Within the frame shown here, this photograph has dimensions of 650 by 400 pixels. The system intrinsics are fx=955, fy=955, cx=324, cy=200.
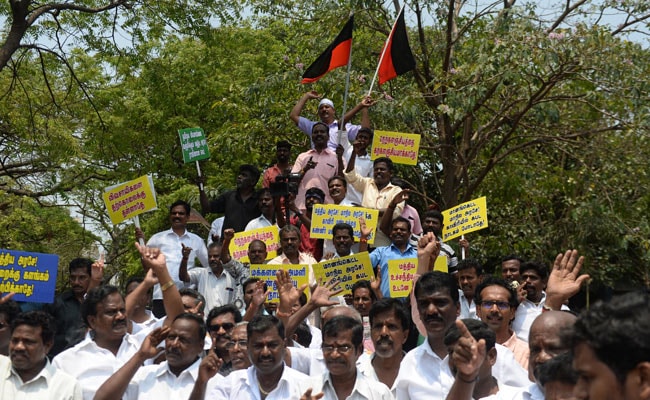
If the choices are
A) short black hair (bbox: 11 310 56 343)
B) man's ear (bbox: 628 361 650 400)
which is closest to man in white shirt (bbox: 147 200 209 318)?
short black hair (bbox: 11 310 56 343)

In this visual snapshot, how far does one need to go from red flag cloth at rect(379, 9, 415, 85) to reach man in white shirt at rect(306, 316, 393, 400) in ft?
23.8

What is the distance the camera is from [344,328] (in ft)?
18.0

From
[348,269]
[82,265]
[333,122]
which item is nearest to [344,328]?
[348,269]

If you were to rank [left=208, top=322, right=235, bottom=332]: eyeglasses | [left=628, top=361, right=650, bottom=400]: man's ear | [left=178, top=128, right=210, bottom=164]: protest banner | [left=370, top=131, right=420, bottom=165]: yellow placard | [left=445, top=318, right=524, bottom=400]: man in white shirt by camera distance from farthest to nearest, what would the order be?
1. [left=178, top=128, right=210, bottom=164]: protest banner
2. [left=370, top=131, right=420, bottom=165]: yellow placard
3. [left=208, top=322, right=235, bottom=332]: eyeglasses
4. [left=445, top=318, right=524, bottom=400]: man in white shirt
5. [left=628, top=361, right=650, bottom=400]: man's ear

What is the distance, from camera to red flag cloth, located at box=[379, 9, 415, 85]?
12352 mm

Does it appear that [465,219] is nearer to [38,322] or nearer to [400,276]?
[400,276]

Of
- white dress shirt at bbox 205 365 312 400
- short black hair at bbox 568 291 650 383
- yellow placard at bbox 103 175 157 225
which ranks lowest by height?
white dress shirt at bbox 205 365 312 400

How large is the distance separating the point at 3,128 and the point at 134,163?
2.98 meters

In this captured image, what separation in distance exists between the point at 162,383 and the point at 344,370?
3.59 feet

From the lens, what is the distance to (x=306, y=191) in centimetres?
1056

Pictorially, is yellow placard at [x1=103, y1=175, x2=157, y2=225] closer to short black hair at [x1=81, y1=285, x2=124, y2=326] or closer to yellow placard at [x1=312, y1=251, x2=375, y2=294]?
yellow placard at [x1=312, y1=251, x2=375, y2=294]

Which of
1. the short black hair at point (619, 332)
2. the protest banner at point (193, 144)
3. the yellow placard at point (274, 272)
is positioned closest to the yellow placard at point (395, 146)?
the protest banner at point (193, 144)

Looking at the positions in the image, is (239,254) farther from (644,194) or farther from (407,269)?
(644,194)

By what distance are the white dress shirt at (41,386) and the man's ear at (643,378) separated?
388 centimetres
